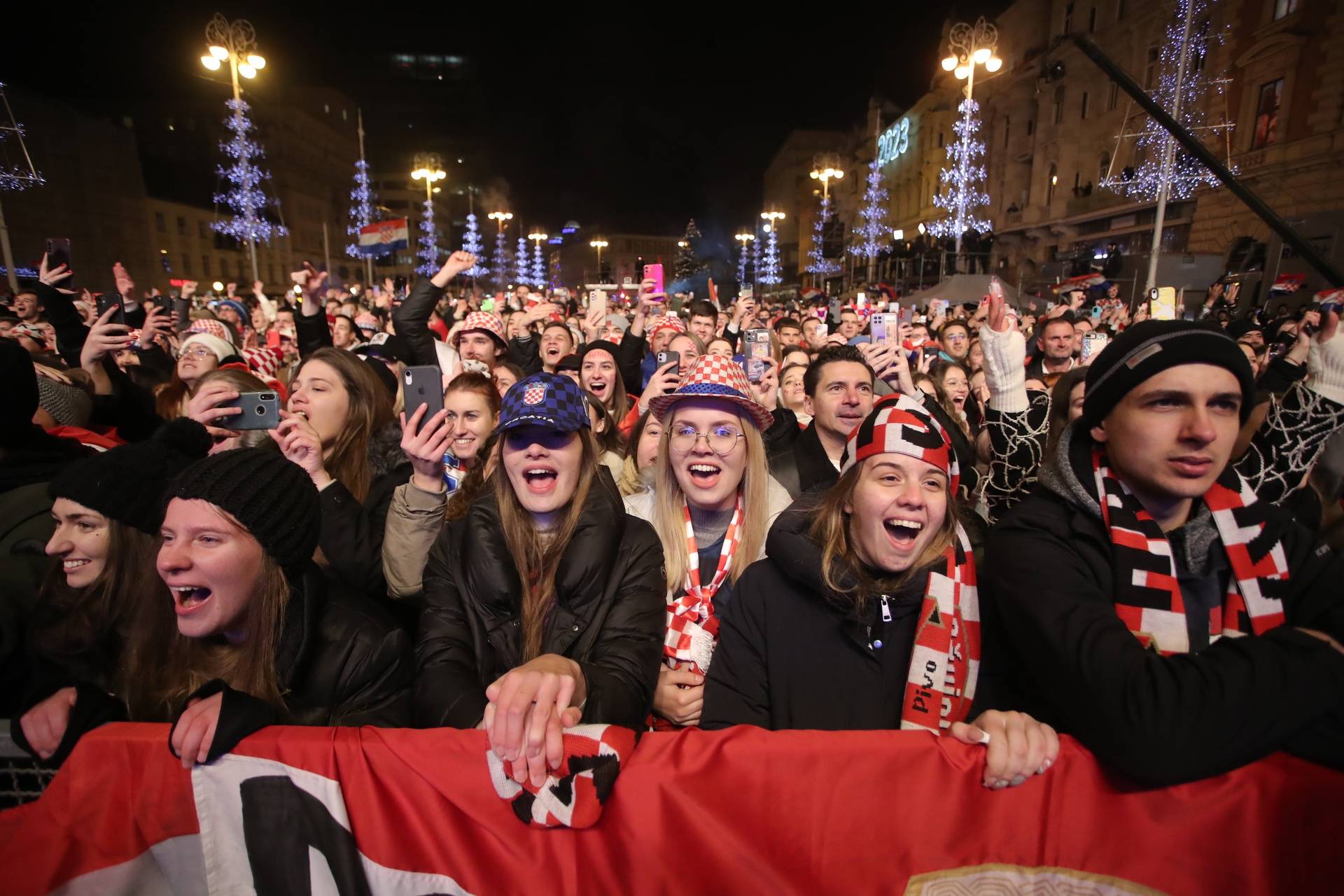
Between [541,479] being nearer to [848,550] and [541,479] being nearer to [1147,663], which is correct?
[848,550]

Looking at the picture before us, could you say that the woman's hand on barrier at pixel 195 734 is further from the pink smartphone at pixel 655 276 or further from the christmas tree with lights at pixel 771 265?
the christmas tree with lights at pixel 771 265

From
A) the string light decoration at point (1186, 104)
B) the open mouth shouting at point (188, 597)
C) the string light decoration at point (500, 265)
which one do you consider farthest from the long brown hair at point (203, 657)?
the string light decoration at point (500, 265)

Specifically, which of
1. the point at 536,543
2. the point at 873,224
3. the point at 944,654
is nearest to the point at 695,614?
the point at 536,543

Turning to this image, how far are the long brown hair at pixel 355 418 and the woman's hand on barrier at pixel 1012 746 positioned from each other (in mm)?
3134

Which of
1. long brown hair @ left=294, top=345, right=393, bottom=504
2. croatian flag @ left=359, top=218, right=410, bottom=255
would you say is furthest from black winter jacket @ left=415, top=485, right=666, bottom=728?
croatian flag @ left=359, top=218, right=410, bottom=255

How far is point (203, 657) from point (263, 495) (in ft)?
1.90

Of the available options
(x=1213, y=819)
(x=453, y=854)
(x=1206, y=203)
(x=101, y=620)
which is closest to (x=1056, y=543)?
(x=1213, y=819)

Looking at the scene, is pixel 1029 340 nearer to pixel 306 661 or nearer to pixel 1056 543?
pixel 1056 543

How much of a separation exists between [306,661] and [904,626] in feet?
6.39

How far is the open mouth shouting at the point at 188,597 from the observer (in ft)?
6.46

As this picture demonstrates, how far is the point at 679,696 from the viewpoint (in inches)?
98.9

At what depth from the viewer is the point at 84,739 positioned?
1717 mm

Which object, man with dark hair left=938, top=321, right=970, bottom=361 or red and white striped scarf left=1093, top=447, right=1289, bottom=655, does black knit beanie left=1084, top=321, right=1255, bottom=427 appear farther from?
man with dark hair left=938, top=321, right=970, bottom=361

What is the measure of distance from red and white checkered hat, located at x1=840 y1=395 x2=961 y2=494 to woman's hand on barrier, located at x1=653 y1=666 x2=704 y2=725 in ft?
3.33
